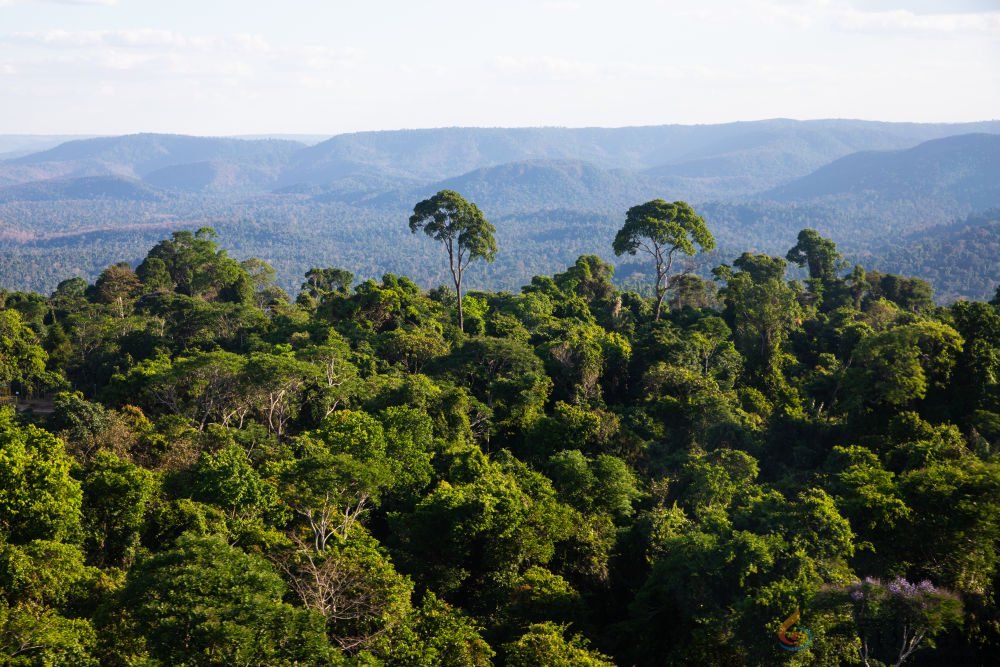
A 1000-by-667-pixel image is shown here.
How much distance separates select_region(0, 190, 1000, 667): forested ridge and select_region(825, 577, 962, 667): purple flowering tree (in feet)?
0.20

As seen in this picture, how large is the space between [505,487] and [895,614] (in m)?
9.55

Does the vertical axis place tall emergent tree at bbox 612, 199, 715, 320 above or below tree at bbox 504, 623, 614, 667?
above

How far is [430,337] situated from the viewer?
3369 centimetres

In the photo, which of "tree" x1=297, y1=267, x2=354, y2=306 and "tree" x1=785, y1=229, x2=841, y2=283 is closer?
"tree" x1=785, y1=229, x2=841, y2=283

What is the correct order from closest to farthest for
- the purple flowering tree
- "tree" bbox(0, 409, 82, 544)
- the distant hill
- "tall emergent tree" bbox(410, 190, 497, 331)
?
the purple flowering tree → "tree" bbox(0, 409, 82, 544) → "tall emergent tree" bbox(410, 190, 497, 331) → the distant hill

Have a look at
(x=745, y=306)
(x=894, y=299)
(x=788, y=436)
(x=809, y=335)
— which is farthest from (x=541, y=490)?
(x=894, y=299)

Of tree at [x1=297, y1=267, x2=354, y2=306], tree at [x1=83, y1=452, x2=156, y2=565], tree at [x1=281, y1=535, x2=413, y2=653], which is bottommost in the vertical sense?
tree at [x1=281, y1=535, x2=413, y2=653]

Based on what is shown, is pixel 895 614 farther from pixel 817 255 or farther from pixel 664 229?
pixel 817 255

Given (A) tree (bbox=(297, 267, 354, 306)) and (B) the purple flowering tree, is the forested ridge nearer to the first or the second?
(B) the purple flowering tree

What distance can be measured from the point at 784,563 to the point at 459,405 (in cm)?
1311

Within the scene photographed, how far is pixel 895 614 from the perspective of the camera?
13125mm

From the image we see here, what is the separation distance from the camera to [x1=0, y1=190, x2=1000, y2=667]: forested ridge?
43.8 feet

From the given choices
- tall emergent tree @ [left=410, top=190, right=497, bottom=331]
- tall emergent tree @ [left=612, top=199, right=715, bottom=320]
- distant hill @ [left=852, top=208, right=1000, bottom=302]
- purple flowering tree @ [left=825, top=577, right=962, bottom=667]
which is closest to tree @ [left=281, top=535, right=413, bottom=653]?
purple flowering tree @ [left=825, top=577, right=962, bottom=667]

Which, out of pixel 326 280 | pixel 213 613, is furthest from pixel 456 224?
pixel 213 613
